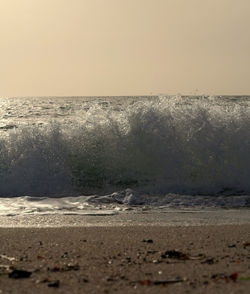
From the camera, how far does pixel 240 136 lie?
1108 centimetres

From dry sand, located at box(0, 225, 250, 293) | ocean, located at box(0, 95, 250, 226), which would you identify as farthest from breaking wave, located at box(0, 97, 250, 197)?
dry sand, located at box(0, 225, 250, 293)

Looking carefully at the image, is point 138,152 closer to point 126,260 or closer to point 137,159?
point 137,159

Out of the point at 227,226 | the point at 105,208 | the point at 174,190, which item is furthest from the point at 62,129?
the point at 227,226

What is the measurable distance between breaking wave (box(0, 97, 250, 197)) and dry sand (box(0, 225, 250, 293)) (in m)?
4.09

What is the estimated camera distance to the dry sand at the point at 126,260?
10.1 ft

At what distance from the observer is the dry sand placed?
307 centimetres

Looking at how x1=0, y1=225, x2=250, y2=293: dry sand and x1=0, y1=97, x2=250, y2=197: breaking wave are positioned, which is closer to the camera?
x1=0, y1=225, x2=250, y2=293: dry sand

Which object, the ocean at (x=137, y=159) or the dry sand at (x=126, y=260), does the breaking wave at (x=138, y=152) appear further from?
the dry sand at (x=126, y=260)

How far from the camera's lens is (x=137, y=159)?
11.0 metres

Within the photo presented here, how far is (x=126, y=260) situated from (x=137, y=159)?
281 inches

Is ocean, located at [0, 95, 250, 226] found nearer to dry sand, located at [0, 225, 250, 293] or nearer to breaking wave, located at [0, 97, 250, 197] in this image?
breaking wave, located at [0, 97, 250, 197]

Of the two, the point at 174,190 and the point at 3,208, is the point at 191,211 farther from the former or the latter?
the point at 3,208

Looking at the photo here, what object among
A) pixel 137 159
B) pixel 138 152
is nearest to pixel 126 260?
pixel 137 159

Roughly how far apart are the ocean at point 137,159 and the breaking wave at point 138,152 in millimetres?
20
